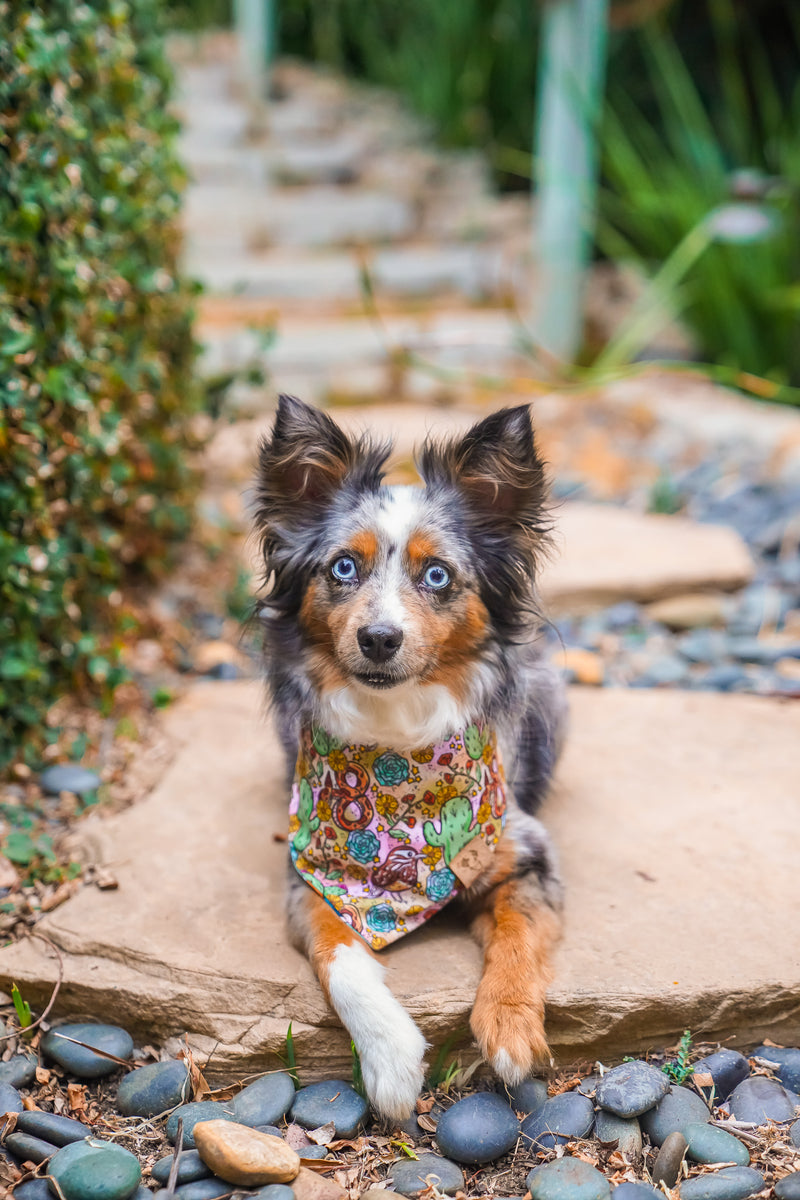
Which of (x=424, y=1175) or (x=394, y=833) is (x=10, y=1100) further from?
(x=394, y=833)

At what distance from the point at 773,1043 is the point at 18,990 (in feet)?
6.44

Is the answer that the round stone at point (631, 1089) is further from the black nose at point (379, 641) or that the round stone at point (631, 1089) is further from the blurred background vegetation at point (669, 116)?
the blurred background vegetation at point (669, 116)

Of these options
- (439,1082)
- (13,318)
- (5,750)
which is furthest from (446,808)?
(13,318)

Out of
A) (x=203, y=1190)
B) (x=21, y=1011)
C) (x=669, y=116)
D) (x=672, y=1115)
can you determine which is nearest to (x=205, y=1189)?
(x=203, y=1190)

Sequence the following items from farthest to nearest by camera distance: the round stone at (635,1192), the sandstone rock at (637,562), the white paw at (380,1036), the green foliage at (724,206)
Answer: the green foliage at (724,206) < the sandstone rock at (637,562) < the white paw at (380,1036) < the round stone at (635,1192)

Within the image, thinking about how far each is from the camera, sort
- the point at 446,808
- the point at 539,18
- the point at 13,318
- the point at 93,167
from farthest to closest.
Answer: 1. the point at 539,18
2. the point at 93,167
3. the point at 13,318
4. the point at 446,808

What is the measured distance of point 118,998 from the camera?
2787 millimetres

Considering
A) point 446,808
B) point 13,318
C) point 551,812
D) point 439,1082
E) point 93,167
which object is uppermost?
point 93,167

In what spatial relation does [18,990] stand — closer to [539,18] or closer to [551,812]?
[551,812]

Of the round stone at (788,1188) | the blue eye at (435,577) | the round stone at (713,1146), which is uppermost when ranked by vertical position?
the blue eye at (435,577)

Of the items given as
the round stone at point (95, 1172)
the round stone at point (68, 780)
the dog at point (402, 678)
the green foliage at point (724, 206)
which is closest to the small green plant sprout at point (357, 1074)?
the dog at point (402, 678)

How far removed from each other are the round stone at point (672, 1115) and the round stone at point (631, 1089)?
2 cm

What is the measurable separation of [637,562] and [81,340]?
2.84m

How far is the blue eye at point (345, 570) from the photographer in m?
2.83
